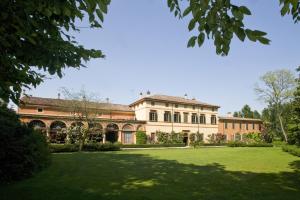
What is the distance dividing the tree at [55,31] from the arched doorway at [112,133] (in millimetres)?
35355

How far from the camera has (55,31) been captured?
6.21 meters

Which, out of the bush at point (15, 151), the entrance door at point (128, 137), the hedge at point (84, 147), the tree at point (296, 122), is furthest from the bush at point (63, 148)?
Result: the tree at point (296, 122)

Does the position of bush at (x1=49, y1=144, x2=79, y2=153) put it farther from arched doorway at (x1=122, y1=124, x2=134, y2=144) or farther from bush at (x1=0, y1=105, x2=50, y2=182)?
bush at (x1=0, y1=105, x2=50, y2=182)

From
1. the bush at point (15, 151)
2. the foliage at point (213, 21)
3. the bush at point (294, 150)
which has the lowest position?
the bush at point (294, 150)

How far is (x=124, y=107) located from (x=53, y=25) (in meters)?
42.6

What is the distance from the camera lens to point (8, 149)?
32.6 feet

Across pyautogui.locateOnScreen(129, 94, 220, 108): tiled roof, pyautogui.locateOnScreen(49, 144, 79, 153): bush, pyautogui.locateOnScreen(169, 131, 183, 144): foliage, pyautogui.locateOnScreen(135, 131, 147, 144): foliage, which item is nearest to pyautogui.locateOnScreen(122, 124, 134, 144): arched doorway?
pyautogui.locateOnScreen(135, 131, 147, 144): foliage

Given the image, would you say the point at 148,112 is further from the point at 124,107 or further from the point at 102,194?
the point at 102,194

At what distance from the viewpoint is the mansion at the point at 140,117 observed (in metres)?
37.6

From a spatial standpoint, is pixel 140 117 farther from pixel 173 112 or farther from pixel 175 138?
pixel 175 138

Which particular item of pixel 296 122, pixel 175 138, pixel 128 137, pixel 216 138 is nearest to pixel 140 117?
Result: pixel 128 137

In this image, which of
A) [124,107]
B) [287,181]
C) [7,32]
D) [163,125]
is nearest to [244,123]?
[163,125]

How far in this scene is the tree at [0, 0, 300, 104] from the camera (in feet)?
10.6

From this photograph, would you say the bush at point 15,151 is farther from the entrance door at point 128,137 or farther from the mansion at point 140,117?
the entrance door at point 128,137
